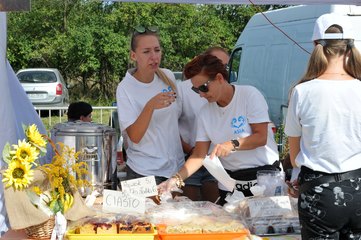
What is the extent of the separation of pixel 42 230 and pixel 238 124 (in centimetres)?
104

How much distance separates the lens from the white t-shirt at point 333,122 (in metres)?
2.01

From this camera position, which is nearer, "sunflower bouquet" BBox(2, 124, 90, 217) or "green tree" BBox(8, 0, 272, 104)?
"sunflower bouquet" BBox(2, 124, 90, 217)

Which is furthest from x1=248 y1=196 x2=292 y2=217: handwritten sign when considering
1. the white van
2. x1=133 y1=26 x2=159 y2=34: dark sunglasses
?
the white van

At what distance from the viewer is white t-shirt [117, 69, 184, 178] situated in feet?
9.60

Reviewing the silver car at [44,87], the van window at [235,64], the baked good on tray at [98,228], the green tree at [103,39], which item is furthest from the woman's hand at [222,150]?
the green tree at [103,39]

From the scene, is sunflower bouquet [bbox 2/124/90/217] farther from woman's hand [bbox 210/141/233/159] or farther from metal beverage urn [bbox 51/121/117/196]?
woman's hand [bbox 210/141/233/159]

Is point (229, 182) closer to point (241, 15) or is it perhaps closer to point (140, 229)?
point (140, 229)

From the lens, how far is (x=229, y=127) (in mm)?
2809

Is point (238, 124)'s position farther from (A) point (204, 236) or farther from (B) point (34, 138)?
(B) point (34, 138)

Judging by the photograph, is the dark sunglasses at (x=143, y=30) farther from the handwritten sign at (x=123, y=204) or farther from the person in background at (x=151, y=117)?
the handwritten sign at (x=123, y=204)

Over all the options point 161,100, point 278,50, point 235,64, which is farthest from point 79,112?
point 235,64

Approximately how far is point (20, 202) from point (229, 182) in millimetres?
929

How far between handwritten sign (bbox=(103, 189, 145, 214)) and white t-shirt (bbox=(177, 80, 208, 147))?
0.83 meters

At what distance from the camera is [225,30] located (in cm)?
1725
